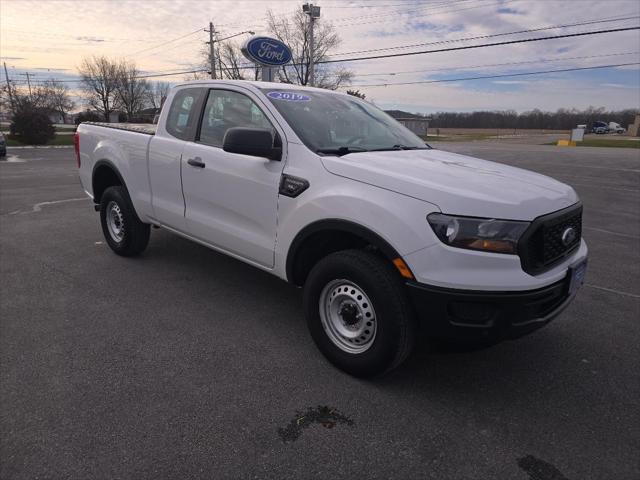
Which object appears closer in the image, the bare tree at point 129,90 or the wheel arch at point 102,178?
the wheel arch at point 102,178

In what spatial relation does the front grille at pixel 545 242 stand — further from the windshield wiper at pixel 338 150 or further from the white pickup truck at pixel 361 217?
the windshield wiper at pixel 338 150

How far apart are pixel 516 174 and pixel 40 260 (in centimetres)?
504

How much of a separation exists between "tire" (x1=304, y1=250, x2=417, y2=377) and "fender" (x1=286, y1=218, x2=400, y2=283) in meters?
0.14

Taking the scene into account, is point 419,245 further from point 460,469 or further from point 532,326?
point 460,469

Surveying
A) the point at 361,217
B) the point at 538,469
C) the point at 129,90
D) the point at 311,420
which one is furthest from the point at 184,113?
the point at 129,90

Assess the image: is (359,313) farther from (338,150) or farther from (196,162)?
(196,162)

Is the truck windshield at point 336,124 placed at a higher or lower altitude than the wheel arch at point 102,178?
higher

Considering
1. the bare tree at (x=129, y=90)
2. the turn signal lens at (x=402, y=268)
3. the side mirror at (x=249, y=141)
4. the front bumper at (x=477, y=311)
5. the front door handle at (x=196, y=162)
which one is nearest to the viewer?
the front bumper at (x=477, y=311)

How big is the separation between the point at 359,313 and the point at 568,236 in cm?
135

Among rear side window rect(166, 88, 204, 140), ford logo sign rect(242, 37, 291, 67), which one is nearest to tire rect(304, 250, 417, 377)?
rear side window rect(166, 88, 204, 140)

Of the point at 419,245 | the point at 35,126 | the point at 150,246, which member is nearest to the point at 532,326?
the point at 419,245

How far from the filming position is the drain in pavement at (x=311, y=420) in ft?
8.02

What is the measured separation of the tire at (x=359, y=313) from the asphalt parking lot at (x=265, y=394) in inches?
7.5

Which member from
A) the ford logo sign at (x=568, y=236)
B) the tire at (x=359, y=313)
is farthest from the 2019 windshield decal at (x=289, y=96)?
the ford logo sign at (x=568, y=236)
